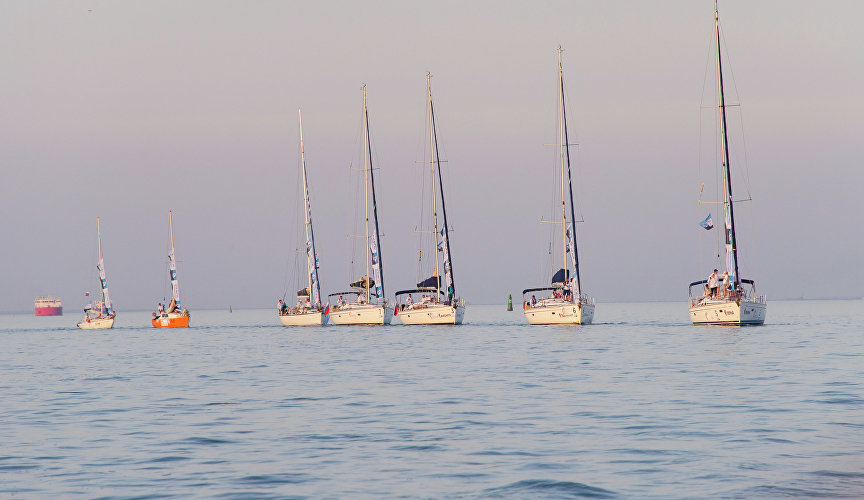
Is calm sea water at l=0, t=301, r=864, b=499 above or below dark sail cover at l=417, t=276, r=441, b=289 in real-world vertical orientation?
below

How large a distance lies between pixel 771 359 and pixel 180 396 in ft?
76.7

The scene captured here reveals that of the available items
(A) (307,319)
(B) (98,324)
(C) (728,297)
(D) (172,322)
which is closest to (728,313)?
(C) (728,297)

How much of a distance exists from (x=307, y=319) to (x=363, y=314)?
10.2 meters

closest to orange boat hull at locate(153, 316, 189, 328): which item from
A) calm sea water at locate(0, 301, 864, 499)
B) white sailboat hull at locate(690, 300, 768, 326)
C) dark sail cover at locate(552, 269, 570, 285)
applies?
dark sail cover at locate(552, 269, 570, 285)

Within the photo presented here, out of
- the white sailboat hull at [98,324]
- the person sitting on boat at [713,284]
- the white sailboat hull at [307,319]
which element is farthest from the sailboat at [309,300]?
the person sitting on boat at [713,284]

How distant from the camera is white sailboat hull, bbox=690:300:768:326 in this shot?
2603 inches

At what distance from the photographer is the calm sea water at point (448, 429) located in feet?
52.0

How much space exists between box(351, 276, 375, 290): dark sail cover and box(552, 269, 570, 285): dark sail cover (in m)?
19.6

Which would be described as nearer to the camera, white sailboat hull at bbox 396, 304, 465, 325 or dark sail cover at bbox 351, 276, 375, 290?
white sailboat hull at bbox 396, 304, 465, 325

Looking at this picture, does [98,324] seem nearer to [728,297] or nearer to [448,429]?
[728,297]

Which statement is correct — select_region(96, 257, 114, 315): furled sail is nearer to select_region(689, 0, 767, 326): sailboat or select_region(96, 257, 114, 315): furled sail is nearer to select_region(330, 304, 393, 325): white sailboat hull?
select_region(330, 304, 393, 325): white sailboat hull

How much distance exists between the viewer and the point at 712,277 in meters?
68.0

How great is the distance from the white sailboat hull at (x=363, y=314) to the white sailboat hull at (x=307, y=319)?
5.38 m

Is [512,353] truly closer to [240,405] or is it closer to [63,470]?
[240,405]
